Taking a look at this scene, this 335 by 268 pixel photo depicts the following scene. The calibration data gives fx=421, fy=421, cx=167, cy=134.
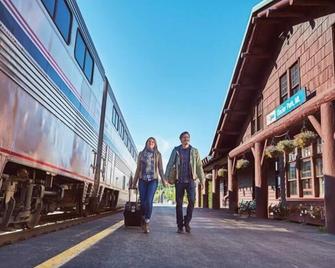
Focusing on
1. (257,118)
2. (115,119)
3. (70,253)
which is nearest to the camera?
(70,253)

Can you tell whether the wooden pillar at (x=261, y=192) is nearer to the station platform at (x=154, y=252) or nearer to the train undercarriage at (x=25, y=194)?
the train undercarriage at (x=25, y=194)

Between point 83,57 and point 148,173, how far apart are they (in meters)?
3.72

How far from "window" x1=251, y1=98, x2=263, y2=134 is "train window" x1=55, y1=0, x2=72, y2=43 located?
10.8 m

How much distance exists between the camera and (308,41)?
12.6m

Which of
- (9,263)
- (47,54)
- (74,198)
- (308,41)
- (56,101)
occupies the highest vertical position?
(308,41)

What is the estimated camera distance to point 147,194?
7195 mm

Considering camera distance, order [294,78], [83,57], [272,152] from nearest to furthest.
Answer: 1. [83,57]
2. [272,152]
3. [294,78]

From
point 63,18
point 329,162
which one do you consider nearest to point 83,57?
point 63,18

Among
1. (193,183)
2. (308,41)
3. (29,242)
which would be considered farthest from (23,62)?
(308,41)

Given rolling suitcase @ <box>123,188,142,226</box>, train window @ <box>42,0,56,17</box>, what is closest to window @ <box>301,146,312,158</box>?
rolling suitcase @ <box>123,188,142,226</box>

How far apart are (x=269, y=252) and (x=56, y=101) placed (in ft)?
14.5

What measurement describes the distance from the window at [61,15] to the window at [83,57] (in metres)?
0.80

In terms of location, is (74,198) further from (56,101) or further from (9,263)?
(9,263)

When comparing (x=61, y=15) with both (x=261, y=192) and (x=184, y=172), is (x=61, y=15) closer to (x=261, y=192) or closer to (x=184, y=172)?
(x=184, y=172)
